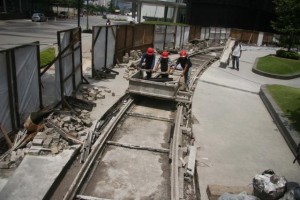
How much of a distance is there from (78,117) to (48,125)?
1289 mm

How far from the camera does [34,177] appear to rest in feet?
22.4

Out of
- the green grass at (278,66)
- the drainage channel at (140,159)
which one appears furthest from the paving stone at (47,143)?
the green grass at (278,66)

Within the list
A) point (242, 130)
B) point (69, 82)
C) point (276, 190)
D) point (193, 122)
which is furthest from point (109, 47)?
point (276, 190)

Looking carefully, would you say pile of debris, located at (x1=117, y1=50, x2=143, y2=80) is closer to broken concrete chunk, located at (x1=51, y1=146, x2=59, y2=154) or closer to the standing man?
the standing man

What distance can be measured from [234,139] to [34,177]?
605 cm

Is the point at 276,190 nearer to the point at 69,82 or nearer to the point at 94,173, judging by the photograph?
the point at 94,173

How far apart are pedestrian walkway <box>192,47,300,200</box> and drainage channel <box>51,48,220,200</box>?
1.44ft

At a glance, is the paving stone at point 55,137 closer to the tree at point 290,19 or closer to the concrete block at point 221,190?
the concrete block at point 221,190

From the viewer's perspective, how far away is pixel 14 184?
21.4 ft

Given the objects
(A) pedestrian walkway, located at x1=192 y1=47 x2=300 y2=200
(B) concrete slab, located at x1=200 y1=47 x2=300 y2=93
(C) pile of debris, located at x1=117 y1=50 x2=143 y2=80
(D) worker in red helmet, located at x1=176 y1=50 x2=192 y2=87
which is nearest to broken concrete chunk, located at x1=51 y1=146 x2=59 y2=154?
(A) pedestrian walkway, located at x1=192 y1=47 x2=300 y2=200

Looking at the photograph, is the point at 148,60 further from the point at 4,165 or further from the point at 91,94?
the point at 4,165

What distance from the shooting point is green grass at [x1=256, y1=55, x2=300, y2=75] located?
22406mm

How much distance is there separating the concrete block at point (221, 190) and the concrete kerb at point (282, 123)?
313 cm

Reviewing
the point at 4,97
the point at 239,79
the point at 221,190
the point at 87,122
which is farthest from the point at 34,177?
the point at 239,79
